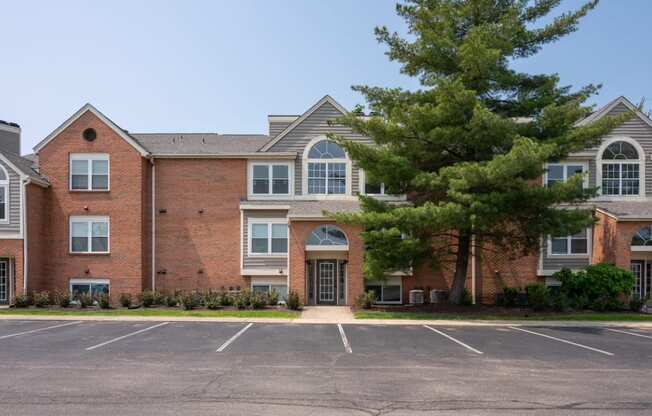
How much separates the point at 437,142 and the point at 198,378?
14.1 metres

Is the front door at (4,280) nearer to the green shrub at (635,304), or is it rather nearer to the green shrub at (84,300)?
the green shrub at (84,300)

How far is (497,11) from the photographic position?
22438 mm

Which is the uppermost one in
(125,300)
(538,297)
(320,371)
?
(320,371)

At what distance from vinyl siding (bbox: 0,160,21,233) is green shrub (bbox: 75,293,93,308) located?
4.29 meters

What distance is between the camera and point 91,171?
26.5 metres

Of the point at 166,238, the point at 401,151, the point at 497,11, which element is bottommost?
the point at 166,238

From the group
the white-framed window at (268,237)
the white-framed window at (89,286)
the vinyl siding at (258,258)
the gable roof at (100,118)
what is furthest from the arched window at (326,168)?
the white-framed window at (89,286)

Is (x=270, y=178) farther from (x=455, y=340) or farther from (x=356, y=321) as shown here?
(x=455, y=340)

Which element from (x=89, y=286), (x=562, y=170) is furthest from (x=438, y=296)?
(x=89, y=286)

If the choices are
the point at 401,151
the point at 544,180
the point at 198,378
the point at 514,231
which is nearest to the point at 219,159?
the point at 401,151

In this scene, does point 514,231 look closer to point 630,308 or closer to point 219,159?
point 630,308

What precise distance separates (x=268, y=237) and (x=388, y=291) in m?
6.45

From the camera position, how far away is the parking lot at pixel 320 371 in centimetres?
858

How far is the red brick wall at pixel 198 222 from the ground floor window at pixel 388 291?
6516mm
